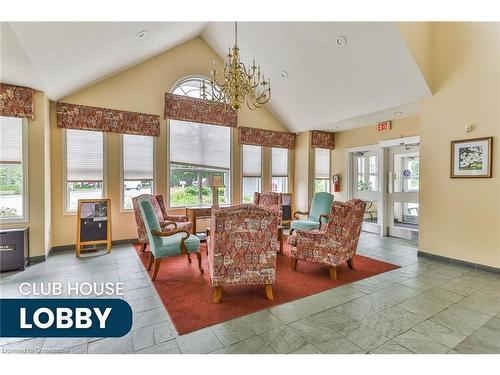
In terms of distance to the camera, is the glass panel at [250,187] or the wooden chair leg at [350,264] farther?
the glass panel at [250,187]

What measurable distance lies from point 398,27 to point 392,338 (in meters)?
3.99

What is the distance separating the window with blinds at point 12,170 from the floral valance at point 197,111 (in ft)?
8.06

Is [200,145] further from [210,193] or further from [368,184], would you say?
[368,184]

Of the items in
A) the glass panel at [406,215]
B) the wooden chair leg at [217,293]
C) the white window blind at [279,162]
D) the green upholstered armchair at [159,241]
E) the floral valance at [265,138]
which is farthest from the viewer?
the white window blind at [279,162]

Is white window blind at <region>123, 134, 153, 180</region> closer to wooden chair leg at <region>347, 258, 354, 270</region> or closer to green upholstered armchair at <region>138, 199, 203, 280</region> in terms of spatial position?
green upholstered armchair at <region>138, 199, 203, 280</region>

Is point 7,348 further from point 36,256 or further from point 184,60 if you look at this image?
point 184,60

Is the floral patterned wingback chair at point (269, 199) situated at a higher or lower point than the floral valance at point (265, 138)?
lower

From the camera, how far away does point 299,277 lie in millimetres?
3422

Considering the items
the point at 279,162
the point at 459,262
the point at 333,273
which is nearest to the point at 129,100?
the point at 279,162

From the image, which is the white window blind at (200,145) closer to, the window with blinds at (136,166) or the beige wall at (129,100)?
the beige wall at (129,100)

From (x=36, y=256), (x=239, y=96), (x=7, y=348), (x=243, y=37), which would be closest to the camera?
(x=7, y=348)

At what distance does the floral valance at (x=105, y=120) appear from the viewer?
14.7 ft

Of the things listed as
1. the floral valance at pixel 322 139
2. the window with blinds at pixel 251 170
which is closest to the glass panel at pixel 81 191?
the window with blinds at pixel 251 170
